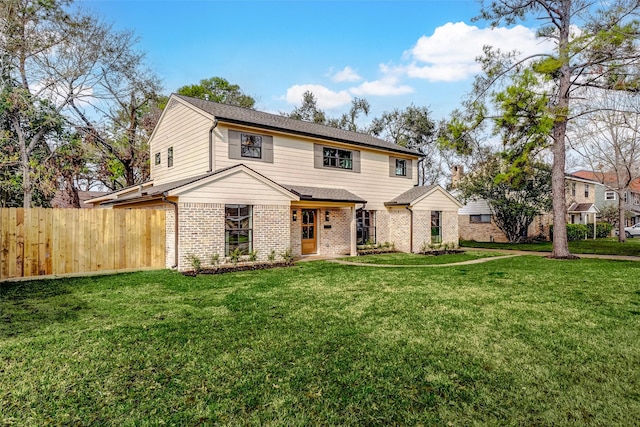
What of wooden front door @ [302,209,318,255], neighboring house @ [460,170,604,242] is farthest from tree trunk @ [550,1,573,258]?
wooden front door @ [302,209,318,255]

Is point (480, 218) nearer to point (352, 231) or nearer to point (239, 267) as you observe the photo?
point (352, 231)

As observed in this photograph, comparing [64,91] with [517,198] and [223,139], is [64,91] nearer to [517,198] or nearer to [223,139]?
[223,139]

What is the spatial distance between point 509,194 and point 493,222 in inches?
114

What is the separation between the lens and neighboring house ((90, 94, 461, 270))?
36.1 ft

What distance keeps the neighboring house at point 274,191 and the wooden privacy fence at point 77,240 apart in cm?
68

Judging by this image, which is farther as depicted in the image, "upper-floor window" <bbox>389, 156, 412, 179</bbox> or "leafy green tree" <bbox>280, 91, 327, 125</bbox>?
"leafy green tree" <bbox>280, 91, 327, 125</bbox>

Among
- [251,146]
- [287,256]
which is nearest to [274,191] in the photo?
[251,146]

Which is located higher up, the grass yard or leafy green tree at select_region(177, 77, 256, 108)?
leafy green tree at select_region(177, 77, 256, 108)

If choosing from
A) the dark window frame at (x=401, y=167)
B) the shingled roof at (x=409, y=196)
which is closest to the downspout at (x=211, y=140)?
the shingled roof at (x=409, y=196)

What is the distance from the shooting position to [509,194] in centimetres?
2347

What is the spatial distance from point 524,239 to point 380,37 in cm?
→ 1821

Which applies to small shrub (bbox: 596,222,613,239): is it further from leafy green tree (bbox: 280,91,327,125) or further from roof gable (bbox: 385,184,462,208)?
leafy green tree (bbox: 280,91,327,125)

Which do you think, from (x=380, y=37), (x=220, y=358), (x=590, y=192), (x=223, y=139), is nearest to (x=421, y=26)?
→ (x=380, y=37)

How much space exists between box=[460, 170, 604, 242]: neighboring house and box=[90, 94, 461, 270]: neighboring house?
9.41 meters
